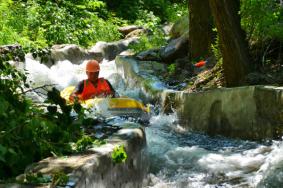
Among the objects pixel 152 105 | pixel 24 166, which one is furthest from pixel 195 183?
pixel 152 105

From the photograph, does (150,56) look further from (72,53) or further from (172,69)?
(72,53)

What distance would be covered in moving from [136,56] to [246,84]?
18.2 ft

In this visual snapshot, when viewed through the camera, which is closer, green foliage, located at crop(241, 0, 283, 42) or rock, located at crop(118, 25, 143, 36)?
green foliage, located at crop(241, 0, 283, 42)

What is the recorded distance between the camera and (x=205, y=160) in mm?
6824

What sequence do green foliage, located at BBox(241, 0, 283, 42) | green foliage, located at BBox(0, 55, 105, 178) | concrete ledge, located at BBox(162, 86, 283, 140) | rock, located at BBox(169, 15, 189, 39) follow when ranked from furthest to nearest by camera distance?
rock, located at BBox(169, 15, 189, 39)
green foliage, located at BBox(241, 0, 283, 42)
concrete ledge, located at BBox(162, 86, 283, 140)
green foliage, located at BBox(0, 55, 105, 178)

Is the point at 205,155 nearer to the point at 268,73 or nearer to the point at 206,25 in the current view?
the point at 268,73

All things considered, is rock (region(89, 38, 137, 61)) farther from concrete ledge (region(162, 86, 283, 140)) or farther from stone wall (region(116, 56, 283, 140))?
concrete ledge (region(162, 86, 283, 140))

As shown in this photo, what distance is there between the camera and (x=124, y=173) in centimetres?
452

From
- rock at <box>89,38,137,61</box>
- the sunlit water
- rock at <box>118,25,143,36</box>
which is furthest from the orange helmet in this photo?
rock at <box>118,25,143,36</box>

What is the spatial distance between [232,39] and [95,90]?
247cm

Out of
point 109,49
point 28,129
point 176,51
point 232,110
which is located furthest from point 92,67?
point 109,49

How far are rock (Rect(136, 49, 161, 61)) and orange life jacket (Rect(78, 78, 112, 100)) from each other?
3.29m

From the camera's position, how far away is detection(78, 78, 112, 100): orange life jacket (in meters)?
9.48

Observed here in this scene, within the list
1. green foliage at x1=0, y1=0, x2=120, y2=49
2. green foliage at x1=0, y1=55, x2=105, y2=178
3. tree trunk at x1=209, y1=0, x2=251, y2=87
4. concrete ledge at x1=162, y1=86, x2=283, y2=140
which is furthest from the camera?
green foliage at x1=0, y1=0, x2=120, y2=49
